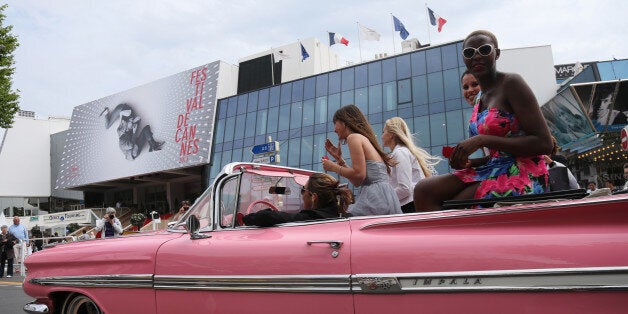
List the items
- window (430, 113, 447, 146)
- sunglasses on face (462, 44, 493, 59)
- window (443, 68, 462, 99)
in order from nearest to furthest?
sunglasses on face (462, 44, 493, 59) → window (430, 113, 447, 146) → window (443, 68, 462, 99)

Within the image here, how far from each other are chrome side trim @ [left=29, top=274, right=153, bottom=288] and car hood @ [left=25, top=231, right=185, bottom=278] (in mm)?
29

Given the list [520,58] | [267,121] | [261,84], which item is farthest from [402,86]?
[261,84]

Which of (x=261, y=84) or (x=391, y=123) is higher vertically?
(x=261, y=84)

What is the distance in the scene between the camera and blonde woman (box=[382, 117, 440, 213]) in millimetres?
4168

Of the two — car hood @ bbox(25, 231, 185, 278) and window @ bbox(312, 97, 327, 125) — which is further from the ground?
window @ bbox(312, 97, 327, 125)

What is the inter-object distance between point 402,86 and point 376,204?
99.1 ft

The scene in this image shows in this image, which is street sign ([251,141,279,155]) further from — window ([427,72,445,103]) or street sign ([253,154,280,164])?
window ([427,72,445,103])

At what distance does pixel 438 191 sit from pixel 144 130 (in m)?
46.1

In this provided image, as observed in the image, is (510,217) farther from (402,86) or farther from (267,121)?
(267,121)

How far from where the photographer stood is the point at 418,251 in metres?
2.08

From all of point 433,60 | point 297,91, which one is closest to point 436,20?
point 433,60

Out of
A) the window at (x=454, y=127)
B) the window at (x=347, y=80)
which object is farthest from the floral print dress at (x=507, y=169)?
the window at (x=347, y=80)

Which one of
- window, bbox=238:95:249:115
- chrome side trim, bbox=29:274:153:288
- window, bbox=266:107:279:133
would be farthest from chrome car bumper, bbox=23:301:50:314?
window, bbox=238:95:249:115

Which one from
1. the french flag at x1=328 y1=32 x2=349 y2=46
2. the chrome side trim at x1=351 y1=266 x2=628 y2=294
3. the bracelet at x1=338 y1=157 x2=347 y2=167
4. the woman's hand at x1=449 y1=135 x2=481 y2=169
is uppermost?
the french flag at x1=328 y1=32 x2=349 y2=46
